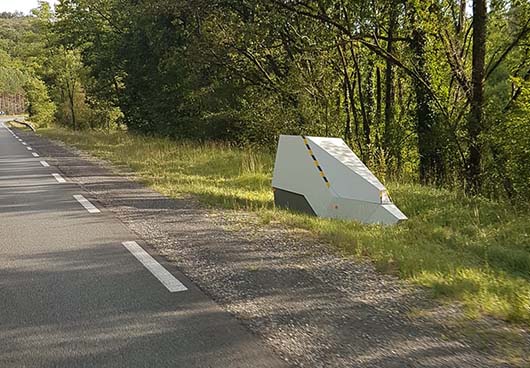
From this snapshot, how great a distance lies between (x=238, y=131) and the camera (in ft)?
71.2

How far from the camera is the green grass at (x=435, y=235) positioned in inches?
185

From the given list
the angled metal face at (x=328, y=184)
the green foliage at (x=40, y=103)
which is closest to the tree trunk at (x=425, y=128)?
the angled metal face at (x=328, y=184)

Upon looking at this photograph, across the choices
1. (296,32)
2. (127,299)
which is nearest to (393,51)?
(296,32)

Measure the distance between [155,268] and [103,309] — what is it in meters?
1.17

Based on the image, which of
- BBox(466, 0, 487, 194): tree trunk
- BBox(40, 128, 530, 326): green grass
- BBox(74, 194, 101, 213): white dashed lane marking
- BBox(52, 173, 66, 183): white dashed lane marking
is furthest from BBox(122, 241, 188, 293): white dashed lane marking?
BBox(466, 0, 487, 194): tree trunk

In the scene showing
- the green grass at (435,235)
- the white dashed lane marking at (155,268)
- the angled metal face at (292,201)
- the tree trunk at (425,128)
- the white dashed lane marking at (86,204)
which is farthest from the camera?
the tree trunk at (425,128)

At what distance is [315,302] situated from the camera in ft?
14.7

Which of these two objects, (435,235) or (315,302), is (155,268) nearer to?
(315,302)

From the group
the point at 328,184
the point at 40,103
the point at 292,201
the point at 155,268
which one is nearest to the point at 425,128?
the point at 292,201

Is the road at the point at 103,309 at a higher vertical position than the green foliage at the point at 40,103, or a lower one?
lower

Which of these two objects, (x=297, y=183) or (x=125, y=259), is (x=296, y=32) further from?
(x=125, y=259)

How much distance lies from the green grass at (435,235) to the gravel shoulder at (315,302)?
0.26 metres

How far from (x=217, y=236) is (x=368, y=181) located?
2.40 m

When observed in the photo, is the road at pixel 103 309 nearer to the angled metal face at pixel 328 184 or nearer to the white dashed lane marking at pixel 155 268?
the white dashed lane marking at pixel 155 268
